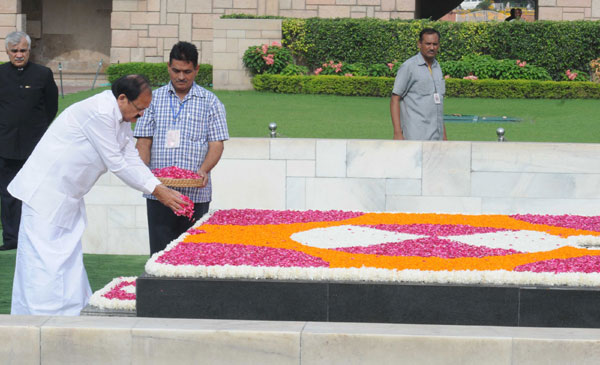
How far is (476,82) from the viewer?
62.4 ft

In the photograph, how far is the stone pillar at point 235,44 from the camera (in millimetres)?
20297

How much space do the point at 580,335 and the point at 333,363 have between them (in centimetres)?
109

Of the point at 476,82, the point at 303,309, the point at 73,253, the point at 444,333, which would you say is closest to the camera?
the point at 444,333

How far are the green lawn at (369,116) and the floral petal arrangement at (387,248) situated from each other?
686cm

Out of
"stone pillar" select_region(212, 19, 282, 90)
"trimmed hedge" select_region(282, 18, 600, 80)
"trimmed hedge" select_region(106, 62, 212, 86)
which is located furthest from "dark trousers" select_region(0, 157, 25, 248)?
"trimmed hedge" select_region(106, 62, 212, 86)

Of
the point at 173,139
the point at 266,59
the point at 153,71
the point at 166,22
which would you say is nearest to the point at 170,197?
the point at 173,139

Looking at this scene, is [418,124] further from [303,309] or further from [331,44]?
[331,44]

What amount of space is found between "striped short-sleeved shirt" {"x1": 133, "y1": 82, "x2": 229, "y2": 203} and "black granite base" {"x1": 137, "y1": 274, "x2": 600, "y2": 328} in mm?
1632

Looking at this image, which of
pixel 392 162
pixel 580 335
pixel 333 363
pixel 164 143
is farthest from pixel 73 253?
pixel 392 162

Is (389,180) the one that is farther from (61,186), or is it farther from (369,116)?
(369,116)

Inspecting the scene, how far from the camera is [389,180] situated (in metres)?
8.86

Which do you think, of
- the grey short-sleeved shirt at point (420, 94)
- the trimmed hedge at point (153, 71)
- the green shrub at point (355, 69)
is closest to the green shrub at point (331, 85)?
the green shrub at point (355, 69)

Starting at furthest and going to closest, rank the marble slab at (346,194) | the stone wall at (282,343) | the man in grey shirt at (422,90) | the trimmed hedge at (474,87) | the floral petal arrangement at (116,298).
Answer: the trimmed hedge at (474,87) → the marble slab at (346,194) → the man in grey shirt at (422,90) → the floral petal arrangement at (116,298) → the stone wall at (282,343)

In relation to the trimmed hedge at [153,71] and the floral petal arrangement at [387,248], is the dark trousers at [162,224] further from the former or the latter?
the trimmed hedge at [153,71]
